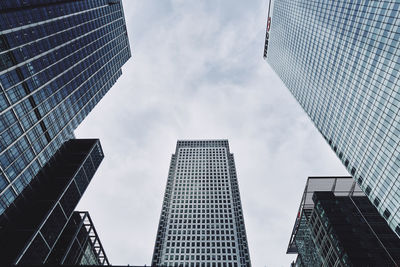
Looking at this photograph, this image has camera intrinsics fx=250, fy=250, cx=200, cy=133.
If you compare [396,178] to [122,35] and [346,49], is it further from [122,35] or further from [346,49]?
[122,35]

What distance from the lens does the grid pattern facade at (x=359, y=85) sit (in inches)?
2434

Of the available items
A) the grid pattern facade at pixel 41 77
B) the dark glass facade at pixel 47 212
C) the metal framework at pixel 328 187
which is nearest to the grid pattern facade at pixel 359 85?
the metal framework at pixel 328 187

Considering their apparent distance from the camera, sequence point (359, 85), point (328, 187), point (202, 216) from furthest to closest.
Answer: point (202, 216) < point (328, 187) < point (359, 85)

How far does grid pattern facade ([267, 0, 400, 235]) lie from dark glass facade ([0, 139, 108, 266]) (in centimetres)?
8895

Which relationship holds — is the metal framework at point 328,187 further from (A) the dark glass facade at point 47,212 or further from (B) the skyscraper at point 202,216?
(A) the dark glass facade at point 47,212

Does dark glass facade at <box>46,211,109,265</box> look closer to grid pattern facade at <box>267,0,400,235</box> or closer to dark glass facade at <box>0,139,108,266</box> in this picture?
dark glass facade at <box>0,139,108,266</box>

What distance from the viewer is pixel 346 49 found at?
80.1m

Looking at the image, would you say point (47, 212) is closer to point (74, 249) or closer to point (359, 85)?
point (74, 249)

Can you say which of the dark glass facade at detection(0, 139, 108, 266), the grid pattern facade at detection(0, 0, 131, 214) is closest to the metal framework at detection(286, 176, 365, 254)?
the dark glass facade at detection(0, 139, 108, 266)

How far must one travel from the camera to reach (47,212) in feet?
261

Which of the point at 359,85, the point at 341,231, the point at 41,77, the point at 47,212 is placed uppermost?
the point at 41,77

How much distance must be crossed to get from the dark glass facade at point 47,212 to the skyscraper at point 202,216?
36709mm

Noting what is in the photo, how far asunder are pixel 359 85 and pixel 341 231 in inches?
1664

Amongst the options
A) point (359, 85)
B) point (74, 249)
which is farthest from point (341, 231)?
point (74, 249)
